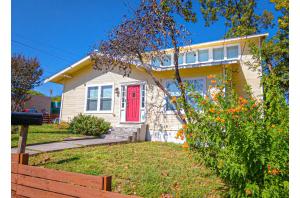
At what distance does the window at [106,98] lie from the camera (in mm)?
12422

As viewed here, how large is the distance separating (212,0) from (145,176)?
9624 mm

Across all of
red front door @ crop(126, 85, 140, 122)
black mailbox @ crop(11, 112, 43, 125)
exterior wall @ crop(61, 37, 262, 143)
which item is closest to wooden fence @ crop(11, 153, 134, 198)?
black mailbox @ crop(11, 112, 43, 125)

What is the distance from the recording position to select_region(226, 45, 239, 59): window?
10.6 metres

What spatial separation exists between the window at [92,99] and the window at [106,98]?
0.41 m

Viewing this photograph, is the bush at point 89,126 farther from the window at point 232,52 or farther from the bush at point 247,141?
the bush at point 247,141

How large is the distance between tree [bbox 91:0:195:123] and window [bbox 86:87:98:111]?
325cm

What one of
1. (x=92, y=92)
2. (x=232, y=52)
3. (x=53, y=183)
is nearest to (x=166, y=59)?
(x=232, y=52)

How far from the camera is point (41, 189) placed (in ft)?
11.5

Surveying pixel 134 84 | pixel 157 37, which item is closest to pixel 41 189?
pixel 157 37

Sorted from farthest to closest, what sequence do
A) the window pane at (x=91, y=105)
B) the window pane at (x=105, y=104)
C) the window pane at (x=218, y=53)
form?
the window pane at (x=91, y=105) < the window pane at (x=105, y=104) < the window pane at (x=218, y=53)

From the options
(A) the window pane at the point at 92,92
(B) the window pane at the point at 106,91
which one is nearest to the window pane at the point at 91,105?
(A) the window pane at the point at 92,92

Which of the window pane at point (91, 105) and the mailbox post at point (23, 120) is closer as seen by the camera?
the mailbox post at point (23, 120)

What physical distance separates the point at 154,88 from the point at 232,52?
3961 mm

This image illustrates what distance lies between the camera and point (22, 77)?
18.8m
